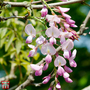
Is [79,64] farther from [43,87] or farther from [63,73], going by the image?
[63,73]

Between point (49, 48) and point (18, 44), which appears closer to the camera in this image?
point (49, 48)

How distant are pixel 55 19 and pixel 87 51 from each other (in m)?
2.17

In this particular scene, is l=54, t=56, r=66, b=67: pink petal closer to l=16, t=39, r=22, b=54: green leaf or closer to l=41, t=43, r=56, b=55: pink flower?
l=41, t=43, r=56, b=55: pink flower

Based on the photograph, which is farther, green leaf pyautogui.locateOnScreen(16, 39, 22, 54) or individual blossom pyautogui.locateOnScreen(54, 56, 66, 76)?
green leaf pyautogui.locateOnScreen(16, 39, 22, 54)

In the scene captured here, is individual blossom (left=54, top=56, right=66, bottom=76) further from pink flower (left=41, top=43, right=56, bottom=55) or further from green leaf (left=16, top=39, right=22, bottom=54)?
green leaf (left=16, top=39, right=22, bottom=54)

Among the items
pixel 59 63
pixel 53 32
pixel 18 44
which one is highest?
pixel 53 32

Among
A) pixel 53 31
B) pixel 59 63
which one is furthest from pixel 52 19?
pixel 59 63

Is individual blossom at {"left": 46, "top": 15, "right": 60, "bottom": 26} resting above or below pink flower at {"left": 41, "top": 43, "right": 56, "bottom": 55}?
above

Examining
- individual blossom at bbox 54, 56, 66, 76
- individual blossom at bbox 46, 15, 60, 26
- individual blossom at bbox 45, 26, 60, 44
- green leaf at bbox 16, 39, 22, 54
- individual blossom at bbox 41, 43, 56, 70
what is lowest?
green leaf at bbox 16, 39, 22, 54

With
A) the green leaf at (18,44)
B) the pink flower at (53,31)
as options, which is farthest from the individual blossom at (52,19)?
the green leaf at (18,44)

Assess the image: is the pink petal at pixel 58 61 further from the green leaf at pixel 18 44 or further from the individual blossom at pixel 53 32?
the green leaf at pixel 18 44

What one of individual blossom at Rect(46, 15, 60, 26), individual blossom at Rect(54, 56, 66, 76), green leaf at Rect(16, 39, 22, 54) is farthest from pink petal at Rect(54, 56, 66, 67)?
green leaf at Rect(16, 39, 22, 54)

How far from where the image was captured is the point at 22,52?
111cm

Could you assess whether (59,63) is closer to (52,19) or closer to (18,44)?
(52,19)
